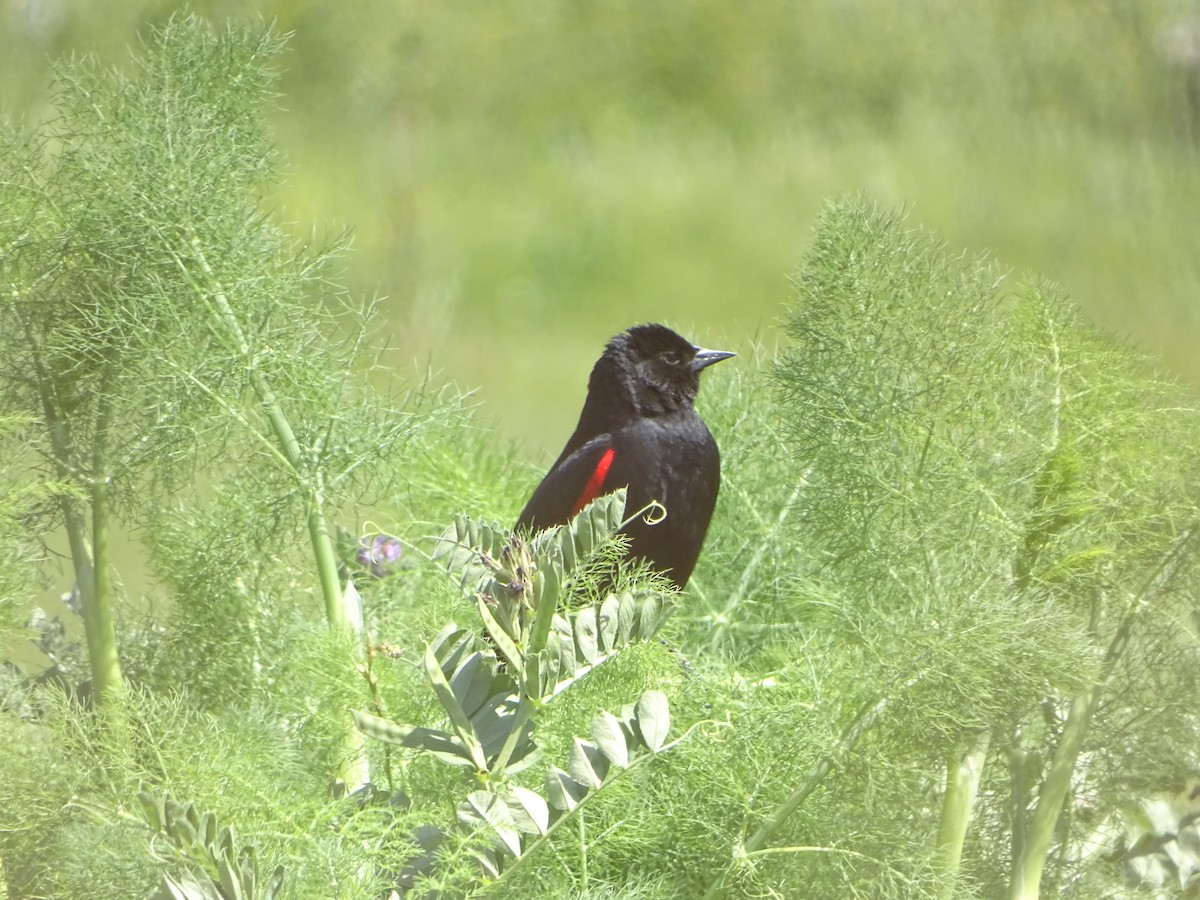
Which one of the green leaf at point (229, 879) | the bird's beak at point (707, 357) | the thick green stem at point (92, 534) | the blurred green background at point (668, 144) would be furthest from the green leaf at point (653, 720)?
the blurred green background at point (668, 144)

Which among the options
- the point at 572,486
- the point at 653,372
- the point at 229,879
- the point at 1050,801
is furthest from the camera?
the point at 653,372

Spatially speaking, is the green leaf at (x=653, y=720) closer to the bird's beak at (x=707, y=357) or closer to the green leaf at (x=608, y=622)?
the green leaf at (x=608, y=622)

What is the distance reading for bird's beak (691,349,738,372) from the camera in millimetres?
809

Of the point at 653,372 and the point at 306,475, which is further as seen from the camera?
the point at 653,372

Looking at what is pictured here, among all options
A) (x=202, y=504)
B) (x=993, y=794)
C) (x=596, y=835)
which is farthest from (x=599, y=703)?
(x=202, y=504)

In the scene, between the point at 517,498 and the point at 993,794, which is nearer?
the point at 993,794

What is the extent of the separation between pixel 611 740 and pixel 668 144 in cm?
222

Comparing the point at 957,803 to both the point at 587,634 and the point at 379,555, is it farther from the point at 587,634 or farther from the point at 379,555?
the point at 379,555

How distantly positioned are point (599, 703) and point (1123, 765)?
0.64 ft

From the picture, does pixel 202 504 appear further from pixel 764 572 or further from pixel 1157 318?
pixel 1157 318

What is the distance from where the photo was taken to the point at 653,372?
0.91 meters

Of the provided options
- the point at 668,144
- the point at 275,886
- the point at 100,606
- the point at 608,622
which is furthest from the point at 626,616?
the point at 668,144

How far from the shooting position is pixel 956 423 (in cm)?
48

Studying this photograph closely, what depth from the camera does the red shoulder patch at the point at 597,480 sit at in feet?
2.50
